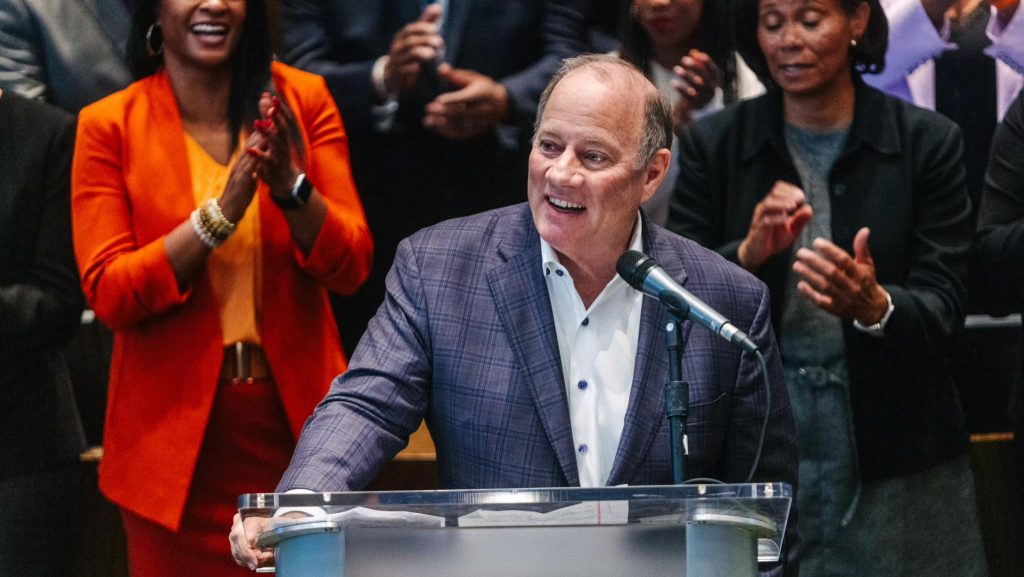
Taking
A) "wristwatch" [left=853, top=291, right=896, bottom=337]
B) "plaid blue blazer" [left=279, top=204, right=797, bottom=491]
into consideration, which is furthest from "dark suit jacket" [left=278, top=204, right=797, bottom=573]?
"wristwatch" [left=853, top=291, right=896, bottom=337]

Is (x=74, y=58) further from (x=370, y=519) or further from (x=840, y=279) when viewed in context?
(x=370, y=519)

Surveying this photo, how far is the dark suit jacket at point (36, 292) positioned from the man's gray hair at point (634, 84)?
1.56m

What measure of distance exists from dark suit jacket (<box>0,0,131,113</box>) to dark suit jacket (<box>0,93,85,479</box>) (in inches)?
4.8

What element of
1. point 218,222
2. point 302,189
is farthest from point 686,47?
point 218,222

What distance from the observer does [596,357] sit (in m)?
3.03

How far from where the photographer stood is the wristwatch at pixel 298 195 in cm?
370

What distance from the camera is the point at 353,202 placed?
3.95m

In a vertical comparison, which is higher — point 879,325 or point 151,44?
point 151,44

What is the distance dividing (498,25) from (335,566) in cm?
239

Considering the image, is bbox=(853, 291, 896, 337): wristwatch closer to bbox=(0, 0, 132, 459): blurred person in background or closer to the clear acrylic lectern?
the clear acrylic lectern

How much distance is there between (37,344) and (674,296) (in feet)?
6.95

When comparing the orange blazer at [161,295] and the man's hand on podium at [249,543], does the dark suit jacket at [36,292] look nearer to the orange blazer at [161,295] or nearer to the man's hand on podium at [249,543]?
the orange blazer at [161,295]

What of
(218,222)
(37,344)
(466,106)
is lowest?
(37,344)

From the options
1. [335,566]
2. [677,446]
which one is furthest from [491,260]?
[335,566]
